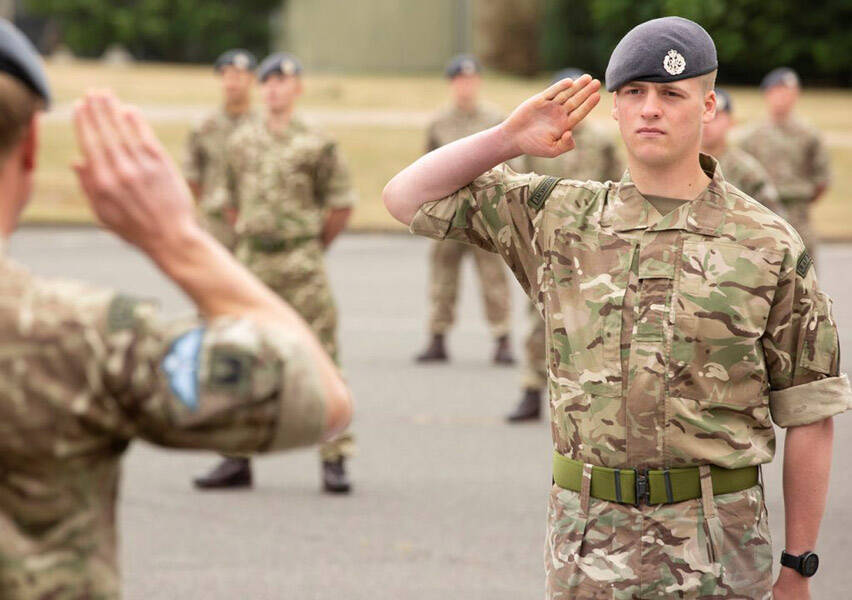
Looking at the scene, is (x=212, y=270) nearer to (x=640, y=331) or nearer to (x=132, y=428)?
(x=132, y=428)

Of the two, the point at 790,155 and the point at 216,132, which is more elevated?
the point at 216,132

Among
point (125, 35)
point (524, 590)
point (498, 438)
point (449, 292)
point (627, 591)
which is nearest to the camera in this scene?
point (627, 591)

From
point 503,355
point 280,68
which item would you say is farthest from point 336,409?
point 503,355

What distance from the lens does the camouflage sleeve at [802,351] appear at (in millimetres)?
3479

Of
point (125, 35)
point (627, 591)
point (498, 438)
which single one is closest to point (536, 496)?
point (498, 438)

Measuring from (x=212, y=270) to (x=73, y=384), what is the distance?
0.82ft

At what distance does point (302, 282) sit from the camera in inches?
329

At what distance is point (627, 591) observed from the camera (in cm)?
350

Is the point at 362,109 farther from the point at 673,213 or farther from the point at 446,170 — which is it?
the point at 673,213

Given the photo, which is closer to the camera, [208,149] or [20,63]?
[20,63]

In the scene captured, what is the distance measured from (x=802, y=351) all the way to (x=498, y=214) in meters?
0.79

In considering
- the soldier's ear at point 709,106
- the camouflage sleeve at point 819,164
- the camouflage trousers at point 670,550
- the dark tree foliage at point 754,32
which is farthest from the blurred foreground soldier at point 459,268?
the dark tree foliage at point 754,32

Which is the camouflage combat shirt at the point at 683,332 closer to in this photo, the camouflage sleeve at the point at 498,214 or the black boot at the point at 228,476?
the camouflage sleeve at the point at 498,214

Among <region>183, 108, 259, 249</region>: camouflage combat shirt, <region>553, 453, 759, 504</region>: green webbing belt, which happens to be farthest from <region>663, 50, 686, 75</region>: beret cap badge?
<region>183, 108, 259, 249</region>: camouflage combat shirt
